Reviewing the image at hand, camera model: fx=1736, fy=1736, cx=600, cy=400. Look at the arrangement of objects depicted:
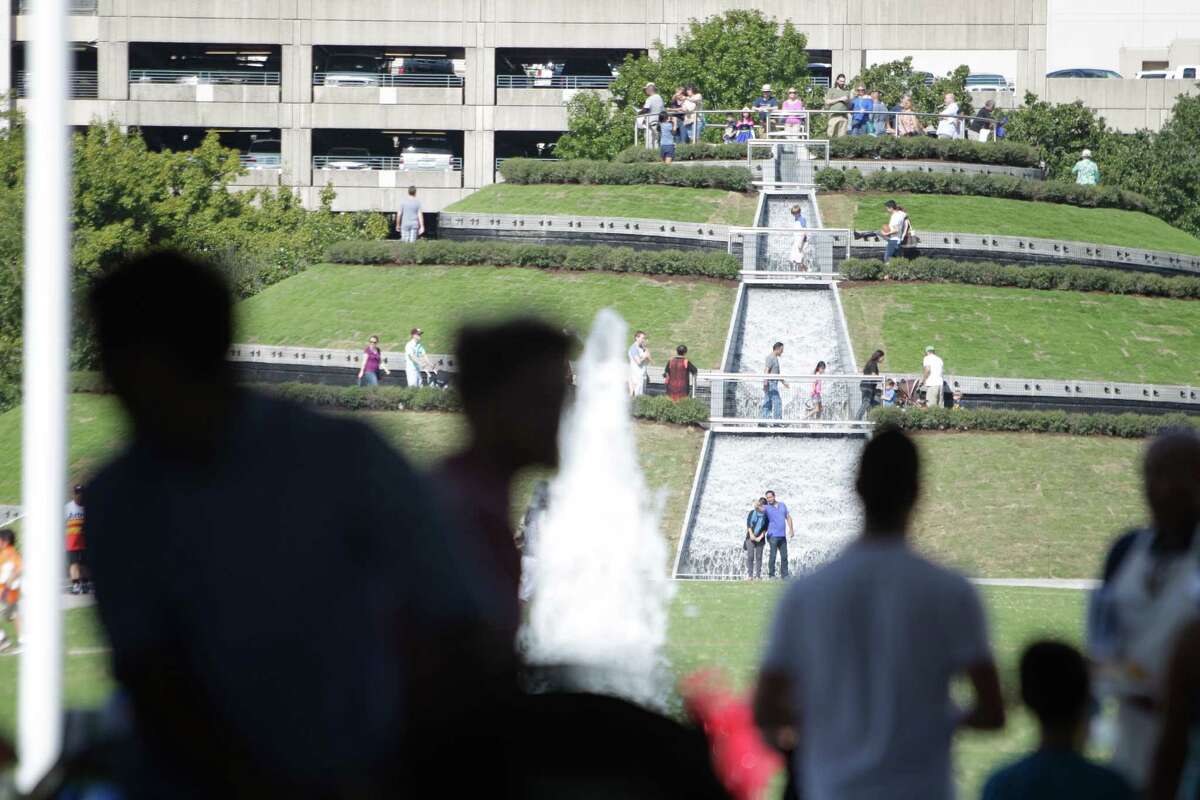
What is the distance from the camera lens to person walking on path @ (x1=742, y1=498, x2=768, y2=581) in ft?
72.1

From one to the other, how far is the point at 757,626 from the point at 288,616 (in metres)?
14.3

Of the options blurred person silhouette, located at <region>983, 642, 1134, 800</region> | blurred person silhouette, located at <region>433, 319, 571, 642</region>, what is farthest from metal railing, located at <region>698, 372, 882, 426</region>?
blurred person silhouette, located at <region>433, 319, 571, 642</region>

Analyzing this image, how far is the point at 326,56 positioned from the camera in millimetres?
72125

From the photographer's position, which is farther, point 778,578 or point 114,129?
point 114,129

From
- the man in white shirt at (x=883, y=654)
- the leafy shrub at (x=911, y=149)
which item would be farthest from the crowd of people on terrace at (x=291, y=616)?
the leafy shrub at (x=911, y=149)

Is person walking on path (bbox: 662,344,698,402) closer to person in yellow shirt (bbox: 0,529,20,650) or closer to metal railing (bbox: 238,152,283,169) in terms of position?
person in yellow shirt (bbox: 0,529,20,650)

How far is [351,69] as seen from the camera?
7288cm

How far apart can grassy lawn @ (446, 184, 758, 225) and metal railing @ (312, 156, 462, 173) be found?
26909 mm

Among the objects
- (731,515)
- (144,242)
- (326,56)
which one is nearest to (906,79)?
(326,56)

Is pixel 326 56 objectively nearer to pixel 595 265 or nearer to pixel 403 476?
pixel 595 265

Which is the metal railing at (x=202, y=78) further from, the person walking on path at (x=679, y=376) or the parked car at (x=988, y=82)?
the person walking on path at (x=679, y=376)

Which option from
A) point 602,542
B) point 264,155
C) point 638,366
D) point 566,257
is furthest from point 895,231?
point 264,155

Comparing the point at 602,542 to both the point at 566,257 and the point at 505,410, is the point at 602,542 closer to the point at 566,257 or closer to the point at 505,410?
the point at 566,257

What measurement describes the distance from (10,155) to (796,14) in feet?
118
